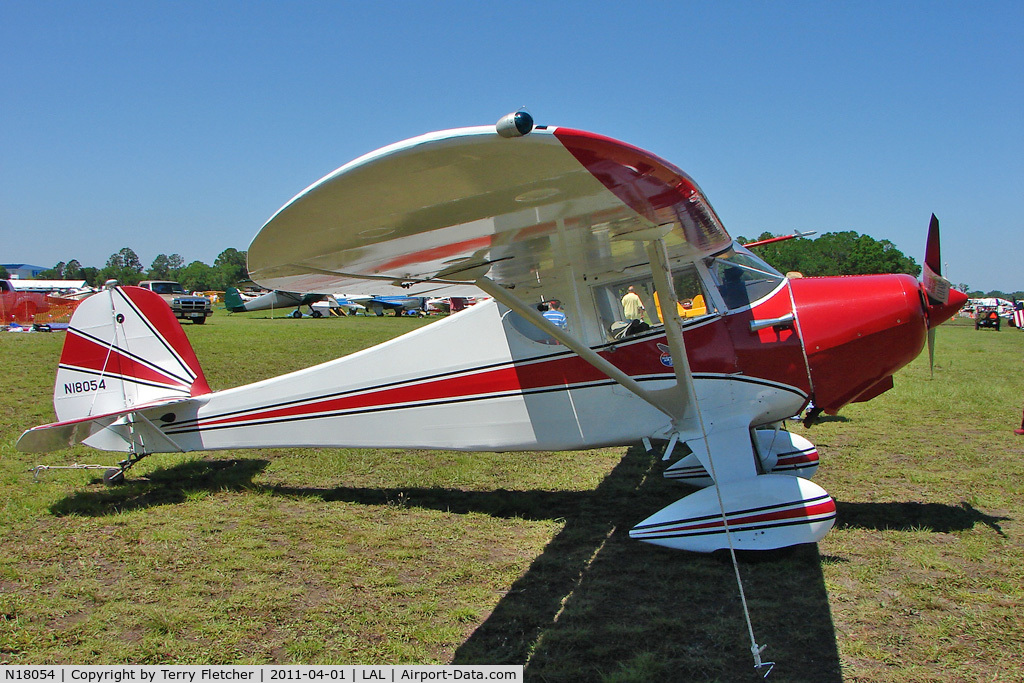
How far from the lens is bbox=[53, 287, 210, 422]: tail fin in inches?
230

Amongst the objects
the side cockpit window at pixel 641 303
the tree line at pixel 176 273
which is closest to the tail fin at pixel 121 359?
the side cockpit window at pixel 641 303

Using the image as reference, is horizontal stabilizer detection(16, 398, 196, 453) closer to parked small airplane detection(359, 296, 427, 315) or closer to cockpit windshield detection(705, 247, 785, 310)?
cockpit windshield detection(705, 247, 785, 310)

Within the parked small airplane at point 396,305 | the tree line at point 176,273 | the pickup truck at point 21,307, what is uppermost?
the tree line at point 176,273

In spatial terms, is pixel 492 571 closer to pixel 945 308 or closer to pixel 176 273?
pixel 945 308

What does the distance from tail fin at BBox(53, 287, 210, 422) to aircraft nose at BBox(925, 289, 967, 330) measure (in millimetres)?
6120

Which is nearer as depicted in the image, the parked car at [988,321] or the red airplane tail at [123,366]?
the red airplane tail at [123,366]

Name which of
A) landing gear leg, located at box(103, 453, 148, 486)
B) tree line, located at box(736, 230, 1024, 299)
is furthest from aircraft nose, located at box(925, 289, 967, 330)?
tree line, located at box(736, 230, 1024, 299)

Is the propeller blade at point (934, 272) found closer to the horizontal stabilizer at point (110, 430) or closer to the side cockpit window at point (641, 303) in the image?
the side cockpit window at point (641, 303)

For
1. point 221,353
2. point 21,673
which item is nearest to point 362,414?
point 21,673

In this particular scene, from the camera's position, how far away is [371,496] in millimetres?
5898

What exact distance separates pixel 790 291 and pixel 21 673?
17.1ft

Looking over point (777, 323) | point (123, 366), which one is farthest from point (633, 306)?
point (123, 366)
